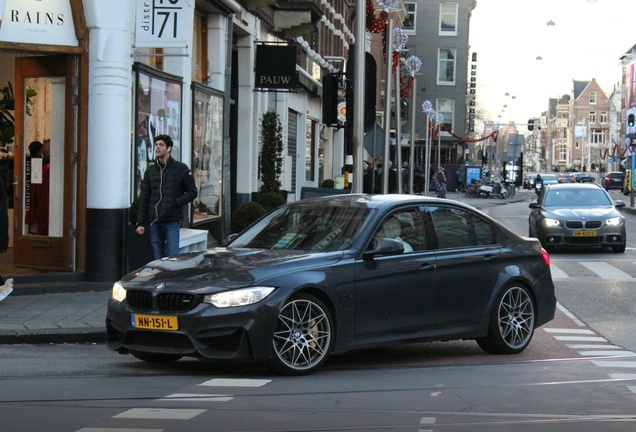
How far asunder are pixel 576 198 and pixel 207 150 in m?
8.51

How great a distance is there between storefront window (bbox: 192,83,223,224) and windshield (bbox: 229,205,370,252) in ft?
33.3

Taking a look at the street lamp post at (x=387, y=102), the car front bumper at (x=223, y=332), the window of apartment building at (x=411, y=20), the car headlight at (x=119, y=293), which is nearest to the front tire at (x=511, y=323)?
the car front bumper at (x=223, y=332)

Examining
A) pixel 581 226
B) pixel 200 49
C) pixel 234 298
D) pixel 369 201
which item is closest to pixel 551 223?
pixel 581 226

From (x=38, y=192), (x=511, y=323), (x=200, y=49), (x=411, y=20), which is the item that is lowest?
(x=511, y=323)

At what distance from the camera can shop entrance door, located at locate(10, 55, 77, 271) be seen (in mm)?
15742

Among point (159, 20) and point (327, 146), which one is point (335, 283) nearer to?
point (159, 20)

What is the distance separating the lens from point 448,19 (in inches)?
3711

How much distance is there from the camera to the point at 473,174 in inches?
3056

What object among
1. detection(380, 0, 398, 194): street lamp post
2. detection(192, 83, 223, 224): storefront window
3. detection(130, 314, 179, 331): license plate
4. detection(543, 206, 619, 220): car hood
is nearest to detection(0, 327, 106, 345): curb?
detection(130, 314, 179, 331): license plate

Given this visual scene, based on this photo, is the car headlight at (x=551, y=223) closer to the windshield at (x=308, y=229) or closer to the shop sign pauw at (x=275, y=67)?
the shop sign pauw at (x=275, y=67)

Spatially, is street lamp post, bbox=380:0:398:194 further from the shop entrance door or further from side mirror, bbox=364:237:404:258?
side mirror, bbox=364:237:404:258

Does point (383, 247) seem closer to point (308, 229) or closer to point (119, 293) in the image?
point (308, 229)

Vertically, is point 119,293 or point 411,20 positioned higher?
point 411,20

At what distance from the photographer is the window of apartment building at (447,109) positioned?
307 feet
